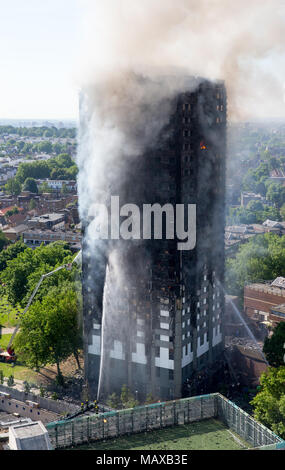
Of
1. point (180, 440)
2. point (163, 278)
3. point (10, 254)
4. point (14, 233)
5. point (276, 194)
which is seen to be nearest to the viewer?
point (180, 440)

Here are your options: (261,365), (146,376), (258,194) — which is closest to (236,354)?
(261,365)

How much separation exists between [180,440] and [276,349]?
849 inches

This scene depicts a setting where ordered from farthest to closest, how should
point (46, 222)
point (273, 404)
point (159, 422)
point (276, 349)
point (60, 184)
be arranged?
point (60, 184), point (46, 222), point (276, 349), point (273, 404), point (159, 422)

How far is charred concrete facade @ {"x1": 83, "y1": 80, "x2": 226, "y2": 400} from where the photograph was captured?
53750 millimetres

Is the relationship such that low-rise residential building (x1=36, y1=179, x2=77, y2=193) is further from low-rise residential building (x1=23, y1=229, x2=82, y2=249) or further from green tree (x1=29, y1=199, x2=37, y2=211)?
low-rise residential building (x1=23, y1=229, x2=82, y2=249)

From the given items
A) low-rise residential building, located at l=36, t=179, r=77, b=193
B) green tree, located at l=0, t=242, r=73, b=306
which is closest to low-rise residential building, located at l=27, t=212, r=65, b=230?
green tree, located at l=0, t=242, r=73, b=306

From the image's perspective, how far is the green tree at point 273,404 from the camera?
4703cm

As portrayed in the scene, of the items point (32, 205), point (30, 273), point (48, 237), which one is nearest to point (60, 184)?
point (32, 205)

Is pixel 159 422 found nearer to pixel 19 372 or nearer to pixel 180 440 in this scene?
pixel 180 440

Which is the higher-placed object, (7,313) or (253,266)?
(253,266)

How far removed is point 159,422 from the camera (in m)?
40.5

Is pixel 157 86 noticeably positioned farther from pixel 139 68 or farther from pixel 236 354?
pixel 236 354

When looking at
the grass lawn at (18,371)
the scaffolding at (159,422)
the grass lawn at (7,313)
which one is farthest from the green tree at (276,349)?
the grass lawn at (7,313)
